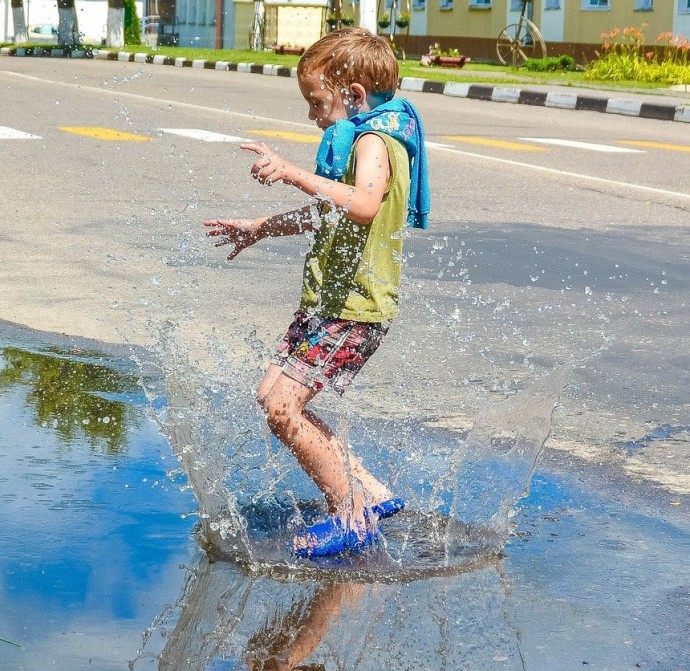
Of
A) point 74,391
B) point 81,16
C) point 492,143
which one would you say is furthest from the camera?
point 81,16

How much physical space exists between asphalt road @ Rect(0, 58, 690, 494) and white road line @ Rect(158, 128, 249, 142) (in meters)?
0.17

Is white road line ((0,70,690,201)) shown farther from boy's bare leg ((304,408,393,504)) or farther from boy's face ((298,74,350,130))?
boy's face ((298,74,350,130))

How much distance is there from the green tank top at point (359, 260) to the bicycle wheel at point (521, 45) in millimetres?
28458

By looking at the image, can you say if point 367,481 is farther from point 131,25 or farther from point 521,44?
point 131,25

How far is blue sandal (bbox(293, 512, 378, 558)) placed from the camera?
11.1 ft

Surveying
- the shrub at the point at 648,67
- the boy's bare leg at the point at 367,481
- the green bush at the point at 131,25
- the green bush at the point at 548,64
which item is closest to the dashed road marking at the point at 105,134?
the boy's bare leg at the point at 367,481

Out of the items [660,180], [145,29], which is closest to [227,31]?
[145,29]

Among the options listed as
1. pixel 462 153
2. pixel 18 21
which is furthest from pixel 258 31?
pixel 462 153

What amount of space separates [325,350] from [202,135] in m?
9.79

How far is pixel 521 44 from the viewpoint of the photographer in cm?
3312

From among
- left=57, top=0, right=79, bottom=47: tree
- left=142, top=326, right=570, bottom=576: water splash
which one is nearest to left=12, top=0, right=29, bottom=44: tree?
left=57, top=0, right=79, bottom=47: tree

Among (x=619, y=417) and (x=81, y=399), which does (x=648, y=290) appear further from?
(x=81, y=399)

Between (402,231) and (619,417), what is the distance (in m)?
1.61

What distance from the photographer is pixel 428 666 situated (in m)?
2.77
